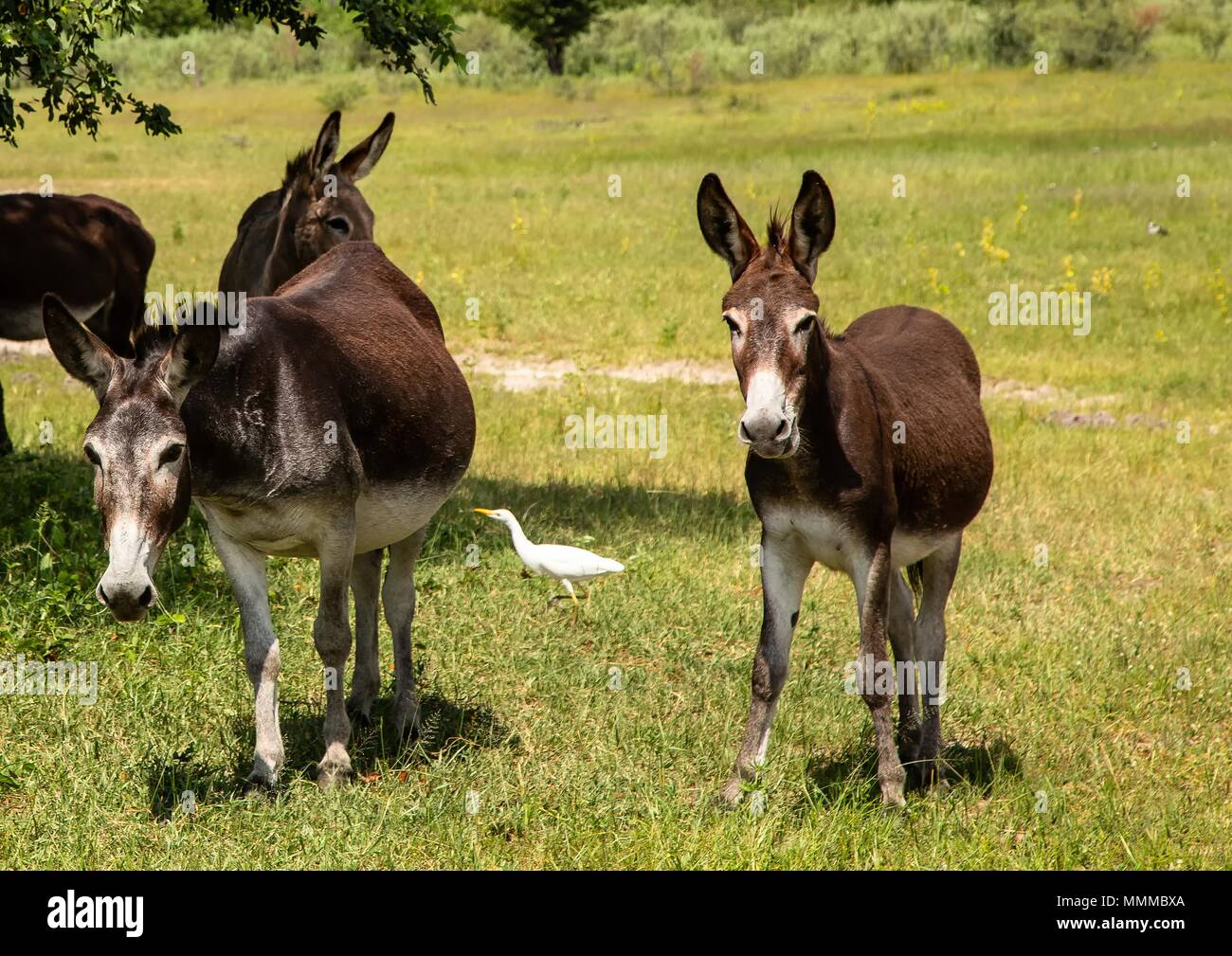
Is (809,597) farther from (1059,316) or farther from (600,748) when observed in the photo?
(1059,316)

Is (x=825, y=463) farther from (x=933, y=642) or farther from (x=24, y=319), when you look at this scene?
(x=24, y=319)

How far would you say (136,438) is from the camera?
15.8 feet

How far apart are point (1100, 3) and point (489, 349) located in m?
36.8

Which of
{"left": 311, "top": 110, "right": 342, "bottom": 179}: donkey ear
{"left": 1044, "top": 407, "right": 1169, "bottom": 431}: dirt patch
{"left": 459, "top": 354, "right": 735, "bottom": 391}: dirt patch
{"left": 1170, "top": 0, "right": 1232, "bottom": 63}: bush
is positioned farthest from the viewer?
{"left": 1170, "top": 0, "right": 1232, "bottom": 63}: bush

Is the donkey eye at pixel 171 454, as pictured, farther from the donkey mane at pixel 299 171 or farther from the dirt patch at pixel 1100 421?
the dirt patch at pixel 1100 421

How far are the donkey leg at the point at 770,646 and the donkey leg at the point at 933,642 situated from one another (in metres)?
0.93

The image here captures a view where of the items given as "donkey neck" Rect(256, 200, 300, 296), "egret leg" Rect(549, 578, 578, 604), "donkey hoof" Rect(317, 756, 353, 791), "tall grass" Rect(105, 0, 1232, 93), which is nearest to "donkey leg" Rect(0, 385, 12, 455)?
"donkey neck" Rect(256, 200, 300, 296)

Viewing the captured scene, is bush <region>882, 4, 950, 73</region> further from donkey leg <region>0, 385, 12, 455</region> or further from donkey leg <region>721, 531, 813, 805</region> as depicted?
donkey leg <region>721, 531, 813, 805</region>

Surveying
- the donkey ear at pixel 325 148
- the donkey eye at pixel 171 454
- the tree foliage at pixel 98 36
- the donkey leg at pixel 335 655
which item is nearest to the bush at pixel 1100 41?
the tree foliage at pixel 98 36

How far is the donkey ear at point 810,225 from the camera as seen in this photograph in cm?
533

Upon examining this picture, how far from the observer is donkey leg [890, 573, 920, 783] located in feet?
20.9

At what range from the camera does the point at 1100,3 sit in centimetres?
4612

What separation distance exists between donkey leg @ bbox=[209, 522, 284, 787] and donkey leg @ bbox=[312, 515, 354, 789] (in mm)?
217
